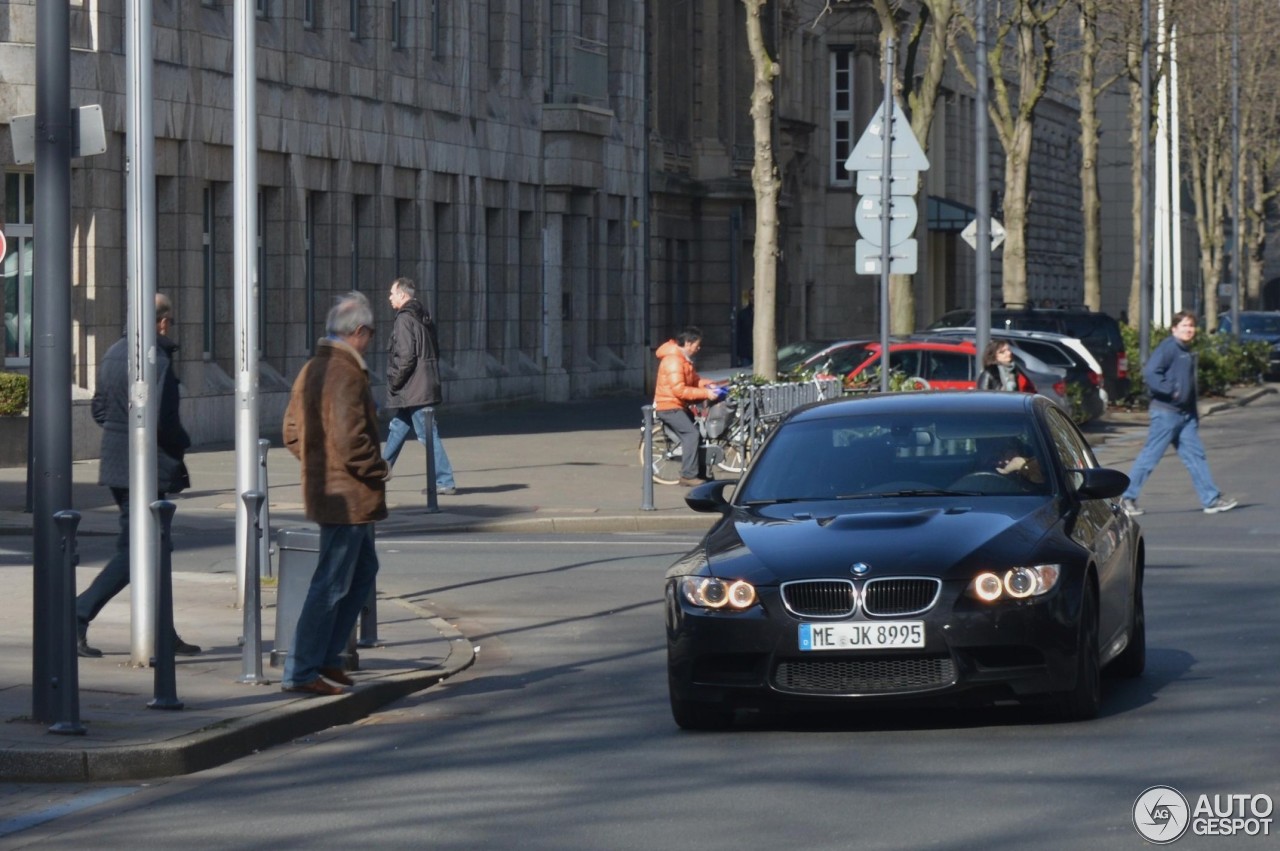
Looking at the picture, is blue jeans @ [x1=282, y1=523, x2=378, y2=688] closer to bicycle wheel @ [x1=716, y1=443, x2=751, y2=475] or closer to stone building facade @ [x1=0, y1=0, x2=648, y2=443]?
stone building facade @ [x1=0, y1=0, x2=648, y2=443]

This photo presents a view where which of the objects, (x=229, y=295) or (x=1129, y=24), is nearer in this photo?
(x=229, y=295)

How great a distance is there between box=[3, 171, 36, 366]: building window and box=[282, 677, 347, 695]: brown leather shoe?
Result: 1692 cm

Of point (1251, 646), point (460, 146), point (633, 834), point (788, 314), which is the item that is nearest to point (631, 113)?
point (460, 146)

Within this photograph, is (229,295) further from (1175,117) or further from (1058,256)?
(1058,256)

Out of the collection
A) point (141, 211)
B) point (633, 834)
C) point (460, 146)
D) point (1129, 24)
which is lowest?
point (633, 834)

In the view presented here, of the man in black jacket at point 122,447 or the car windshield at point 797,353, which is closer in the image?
the man in black jacket at point 122,447

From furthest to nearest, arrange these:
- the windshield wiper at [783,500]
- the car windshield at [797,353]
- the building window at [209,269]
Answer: the car windshield at [797,353] < the building window at [209,269] < the windshield wiper at [783,500]

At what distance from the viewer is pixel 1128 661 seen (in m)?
10.8

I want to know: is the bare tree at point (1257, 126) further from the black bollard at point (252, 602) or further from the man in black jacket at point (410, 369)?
the black bollard at point (252, 602)

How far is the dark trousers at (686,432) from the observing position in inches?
916

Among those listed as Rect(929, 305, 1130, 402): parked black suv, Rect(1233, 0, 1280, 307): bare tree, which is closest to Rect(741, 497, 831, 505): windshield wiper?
Rect(929, 305, 1130, 402): parked black suv

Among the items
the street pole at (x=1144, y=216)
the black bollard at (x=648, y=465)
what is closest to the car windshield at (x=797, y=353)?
the black bollard at (x=648, y=465)

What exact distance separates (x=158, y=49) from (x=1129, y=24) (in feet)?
86.3

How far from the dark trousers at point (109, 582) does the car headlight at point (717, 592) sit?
10.9 feet
